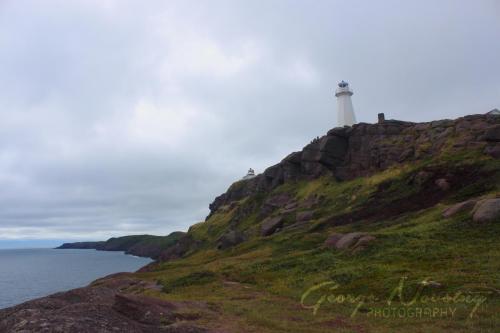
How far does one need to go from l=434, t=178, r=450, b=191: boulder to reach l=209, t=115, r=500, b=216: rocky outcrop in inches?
6.7

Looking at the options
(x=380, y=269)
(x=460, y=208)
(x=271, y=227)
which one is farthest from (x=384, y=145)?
(x=380, y=269)

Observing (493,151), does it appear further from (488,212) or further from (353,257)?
(353,257)

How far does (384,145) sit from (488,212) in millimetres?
42423

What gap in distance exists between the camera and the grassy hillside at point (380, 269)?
21.3 meters

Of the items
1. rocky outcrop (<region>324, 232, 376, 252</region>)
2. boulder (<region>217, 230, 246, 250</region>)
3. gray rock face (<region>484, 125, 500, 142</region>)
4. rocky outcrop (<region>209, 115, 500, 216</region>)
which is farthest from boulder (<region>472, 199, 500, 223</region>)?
boulder (<region>217, 230, 246, 250</region>)

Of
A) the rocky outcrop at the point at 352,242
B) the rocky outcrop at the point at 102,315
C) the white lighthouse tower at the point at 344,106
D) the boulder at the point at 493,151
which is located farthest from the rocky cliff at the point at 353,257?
the white lighthouse tower at the point at 344,106

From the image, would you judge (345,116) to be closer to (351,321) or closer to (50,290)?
(50,290)

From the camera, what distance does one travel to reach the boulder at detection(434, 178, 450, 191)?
186ft

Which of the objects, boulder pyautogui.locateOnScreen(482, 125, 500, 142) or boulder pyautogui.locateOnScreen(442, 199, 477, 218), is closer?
boulder pyautogui.locateOnScreen(442, 199, 477, 218)

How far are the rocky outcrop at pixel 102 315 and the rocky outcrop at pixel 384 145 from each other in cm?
4608

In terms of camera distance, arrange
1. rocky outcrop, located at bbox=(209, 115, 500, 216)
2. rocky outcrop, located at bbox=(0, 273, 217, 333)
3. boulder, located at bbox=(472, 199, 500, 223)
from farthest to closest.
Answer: rocky outcrop, located at bbox=(209, 115, 500, 216), boulder, located at bbox=(472, 199, 500, 223), rocky outcrop, located at bbox=(0, 273, 217, 333)

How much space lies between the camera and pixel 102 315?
17625mm

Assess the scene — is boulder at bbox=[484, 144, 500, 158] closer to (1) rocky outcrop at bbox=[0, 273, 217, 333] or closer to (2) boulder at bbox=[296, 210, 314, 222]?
(2) boulder at bbox=[296, 210, 314, 222]

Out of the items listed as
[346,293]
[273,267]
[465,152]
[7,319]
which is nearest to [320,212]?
[465,152]
